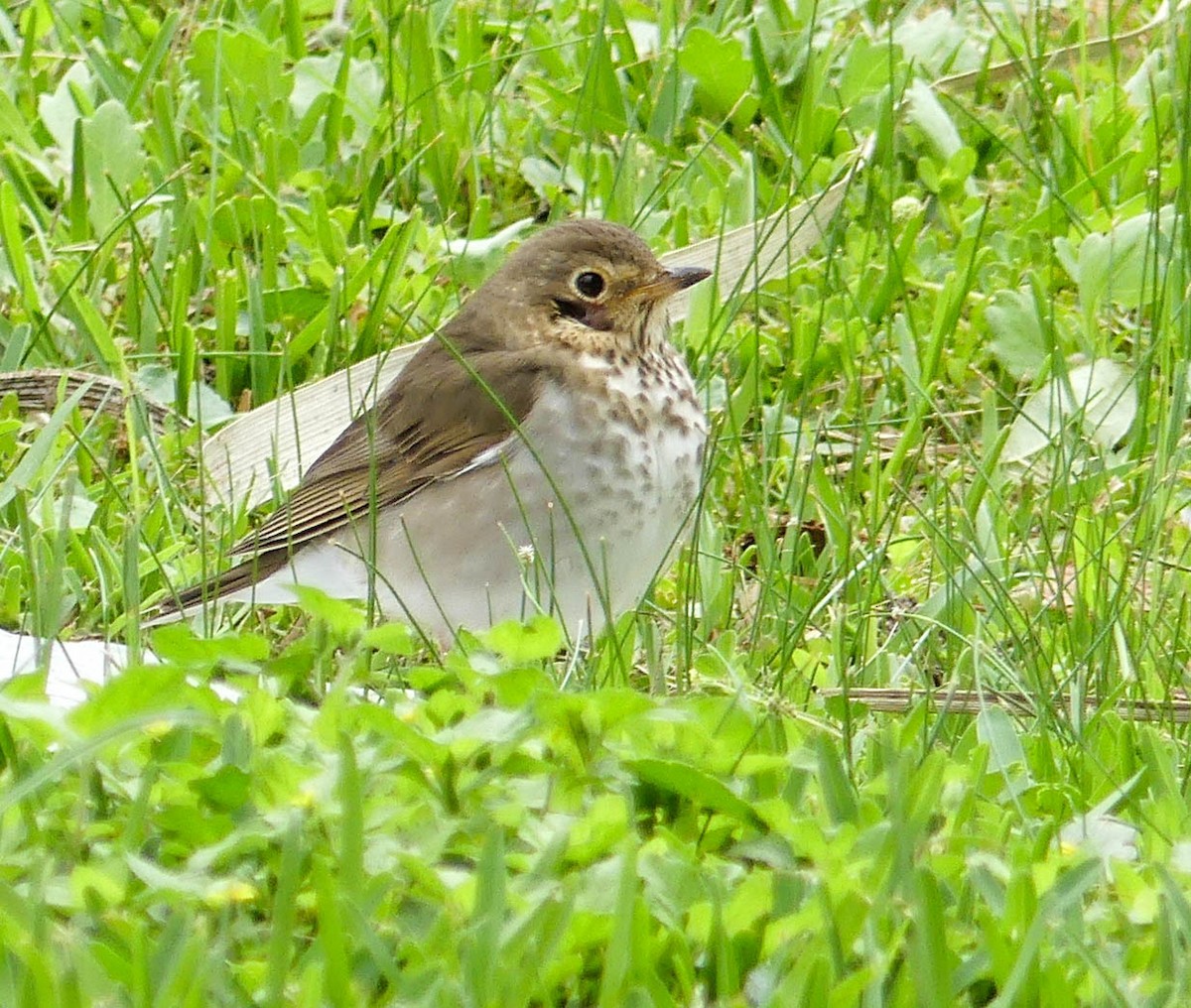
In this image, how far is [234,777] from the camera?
122 inches

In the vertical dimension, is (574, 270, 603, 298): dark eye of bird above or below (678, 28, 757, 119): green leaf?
below

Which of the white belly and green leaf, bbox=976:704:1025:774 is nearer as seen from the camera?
green leaf, bbox=976:704:1025:774

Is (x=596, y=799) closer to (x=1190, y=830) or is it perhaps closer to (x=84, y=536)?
(x=1190, y=830)

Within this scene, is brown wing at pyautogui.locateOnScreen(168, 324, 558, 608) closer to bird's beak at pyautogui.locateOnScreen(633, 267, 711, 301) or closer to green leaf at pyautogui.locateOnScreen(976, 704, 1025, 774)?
bird's beak at pyautogui.locateOnScreen(633, 267, 711, 301)

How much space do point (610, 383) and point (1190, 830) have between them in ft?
6.57

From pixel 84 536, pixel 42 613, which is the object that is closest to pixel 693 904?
pixel 42 613

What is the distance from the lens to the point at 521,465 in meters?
5.00

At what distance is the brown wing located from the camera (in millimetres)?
5113

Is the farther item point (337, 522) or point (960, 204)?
point (960, 204)

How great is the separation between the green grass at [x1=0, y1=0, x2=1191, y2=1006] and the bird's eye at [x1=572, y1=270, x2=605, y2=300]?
402mm

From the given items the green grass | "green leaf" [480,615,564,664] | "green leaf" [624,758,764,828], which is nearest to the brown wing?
the green grass

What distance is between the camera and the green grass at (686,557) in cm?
290

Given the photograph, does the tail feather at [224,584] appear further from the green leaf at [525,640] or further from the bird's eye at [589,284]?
the green leaf at [525,640]

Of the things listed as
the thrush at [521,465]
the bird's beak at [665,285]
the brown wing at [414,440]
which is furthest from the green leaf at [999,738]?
the bird's beak at [665,285]
